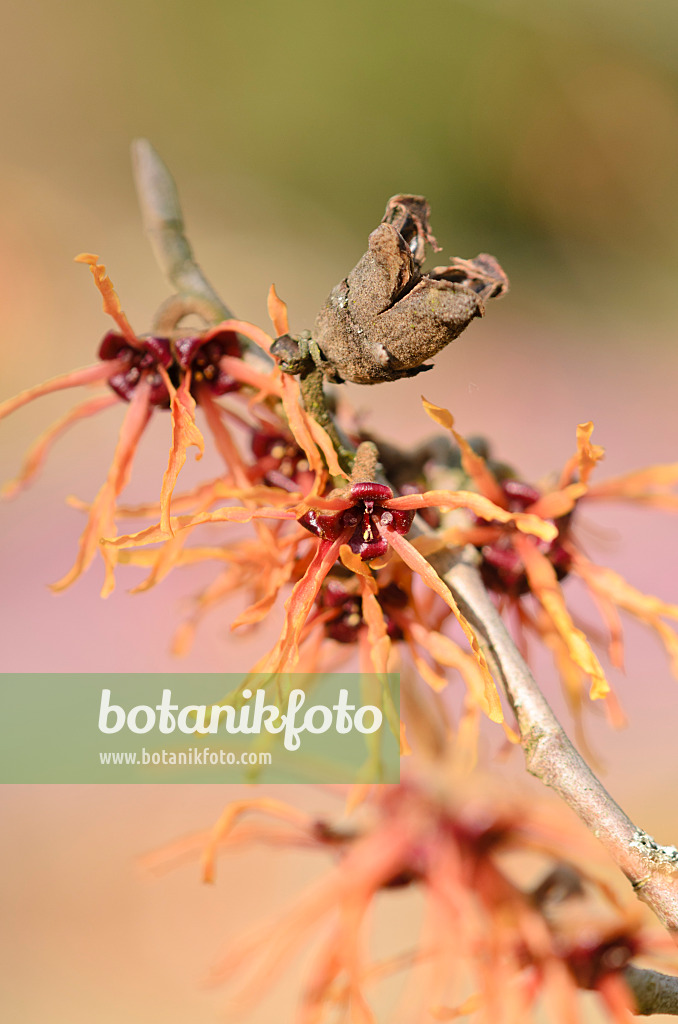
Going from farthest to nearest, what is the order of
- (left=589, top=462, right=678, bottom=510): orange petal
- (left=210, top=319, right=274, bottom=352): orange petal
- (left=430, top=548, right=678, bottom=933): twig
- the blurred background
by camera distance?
the blurred background
(left=589, top=462, right=678, bottom=510): orange petal
(left=210, top=319, right=274, bottom=352): orange petal
(left=430, top=548, right=678, bottom=933): twig

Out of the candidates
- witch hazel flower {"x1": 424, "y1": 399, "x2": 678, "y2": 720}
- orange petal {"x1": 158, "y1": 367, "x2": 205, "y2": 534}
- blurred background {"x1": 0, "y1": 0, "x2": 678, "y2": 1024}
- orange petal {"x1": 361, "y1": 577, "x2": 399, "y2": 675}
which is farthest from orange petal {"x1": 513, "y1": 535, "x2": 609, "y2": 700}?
blurred background {"x1": 0, "y1": 0, "x2": 678, "y2": 1024}

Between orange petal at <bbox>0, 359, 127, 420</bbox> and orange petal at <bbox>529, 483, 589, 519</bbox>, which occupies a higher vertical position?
orange petal at <bbox>0, 359, 127, 420</bbox>

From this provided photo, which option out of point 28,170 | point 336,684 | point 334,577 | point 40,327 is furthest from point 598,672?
point 28,170

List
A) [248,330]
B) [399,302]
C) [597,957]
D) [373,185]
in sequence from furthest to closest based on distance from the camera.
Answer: [373,185] → [597,957] → [248,330] → [399,302]

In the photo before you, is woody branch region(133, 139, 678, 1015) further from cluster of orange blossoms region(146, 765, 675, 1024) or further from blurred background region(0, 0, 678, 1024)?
blurred background region(0, 0, 678, 1024)

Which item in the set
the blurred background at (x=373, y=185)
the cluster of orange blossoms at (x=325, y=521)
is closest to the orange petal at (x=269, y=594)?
the cluster of orange blossoms at (x=325, y=521)

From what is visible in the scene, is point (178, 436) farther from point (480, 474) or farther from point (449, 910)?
point (449, 910)

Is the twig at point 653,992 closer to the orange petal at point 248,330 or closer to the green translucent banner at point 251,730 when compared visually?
the green translucent banner at point 251,730

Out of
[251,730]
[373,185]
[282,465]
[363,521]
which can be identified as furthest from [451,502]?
[373,185]
